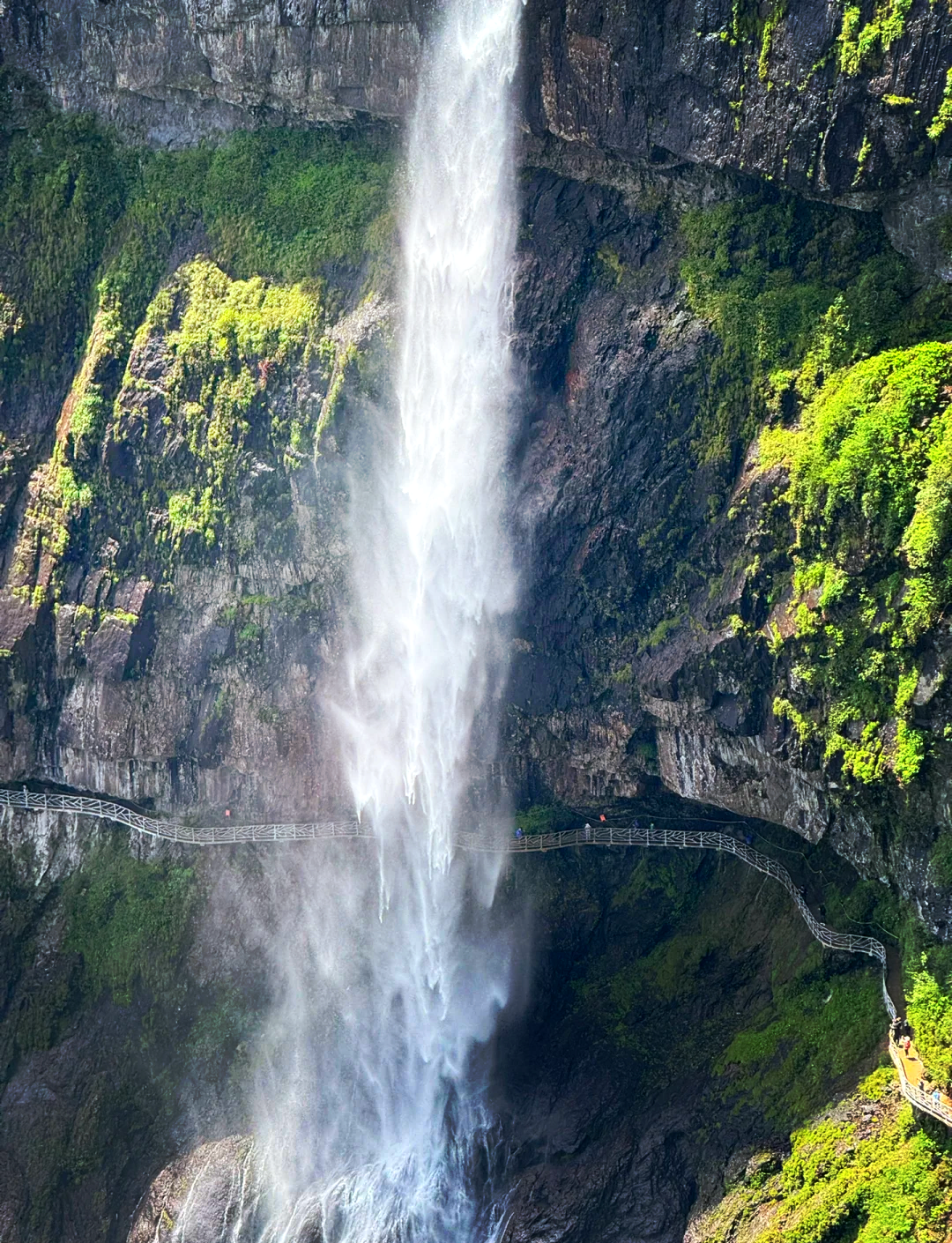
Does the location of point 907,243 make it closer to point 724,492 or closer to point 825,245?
point 825,245

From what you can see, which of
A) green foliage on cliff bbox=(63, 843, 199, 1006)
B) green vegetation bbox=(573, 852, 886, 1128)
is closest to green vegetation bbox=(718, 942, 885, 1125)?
green vegetation bbox=(573, 852, 886, 1128)

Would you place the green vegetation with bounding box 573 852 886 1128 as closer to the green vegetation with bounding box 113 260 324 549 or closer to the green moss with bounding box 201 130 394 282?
the green vegetation with bounding box 113 260 324 549

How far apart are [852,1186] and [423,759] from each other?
40.4 ft

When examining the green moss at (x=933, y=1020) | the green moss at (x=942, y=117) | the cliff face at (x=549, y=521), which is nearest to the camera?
the green moss at (x=942, y=117)

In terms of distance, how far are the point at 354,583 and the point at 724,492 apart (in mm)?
8412

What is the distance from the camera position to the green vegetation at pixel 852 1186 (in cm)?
2856

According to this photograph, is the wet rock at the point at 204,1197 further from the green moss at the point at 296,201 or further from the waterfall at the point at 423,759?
the green moss at the point at 296,201

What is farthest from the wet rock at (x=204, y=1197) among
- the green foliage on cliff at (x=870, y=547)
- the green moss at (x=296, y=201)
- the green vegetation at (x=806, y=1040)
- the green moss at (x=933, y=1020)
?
the green moss at (x=296, y=201)

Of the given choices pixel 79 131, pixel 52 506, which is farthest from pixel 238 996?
pixel 79 131

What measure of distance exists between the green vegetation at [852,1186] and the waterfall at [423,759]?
5.79 metres

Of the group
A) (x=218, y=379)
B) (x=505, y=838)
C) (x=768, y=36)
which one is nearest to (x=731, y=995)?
(x=505, y=838)

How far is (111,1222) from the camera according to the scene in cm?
3584

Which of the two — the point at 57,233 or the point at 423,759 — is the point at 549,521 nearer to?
the point at 423,759

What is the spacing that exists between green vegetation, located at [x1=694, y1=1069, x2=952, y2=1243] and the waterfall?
579 centimetres
